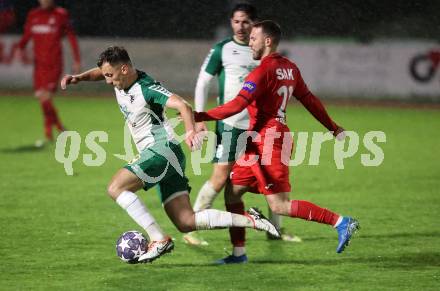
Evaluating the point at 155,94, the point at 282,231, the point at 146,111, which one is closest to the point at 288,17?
the point at 282,231

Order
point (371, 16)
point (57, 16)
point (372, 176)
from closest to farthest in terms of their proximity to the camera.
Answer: point (372, 176), point (57, 16), point (371, 16)

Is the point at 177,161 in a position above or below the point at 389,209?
above

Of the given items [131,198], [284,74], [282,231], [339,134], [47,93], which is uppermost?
[284,74]

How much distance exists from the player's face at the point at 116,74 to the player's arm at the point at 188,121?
21.9 inches

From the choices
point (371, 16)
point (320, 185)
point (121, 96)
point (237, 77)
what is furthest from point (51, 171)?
point (371, 16)

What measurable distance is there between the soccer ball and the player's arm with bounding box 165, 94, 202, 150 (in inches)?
43.2

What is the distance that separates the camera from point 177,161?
753 cm

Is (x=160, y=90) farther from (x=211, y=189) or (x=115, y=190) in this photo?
(x=211, y=189)

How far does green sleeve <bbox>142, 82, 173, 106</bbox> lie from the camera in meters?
7.23

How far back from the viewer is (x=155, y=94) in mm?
7305

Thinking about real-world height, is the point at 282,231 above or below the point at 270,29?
below

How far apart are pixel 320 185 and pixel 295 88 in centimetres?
475

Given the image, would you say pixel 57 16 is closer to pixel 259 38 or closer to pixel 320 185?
pixel 320 185

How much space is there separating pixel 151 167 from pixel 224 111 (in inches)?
31.2
